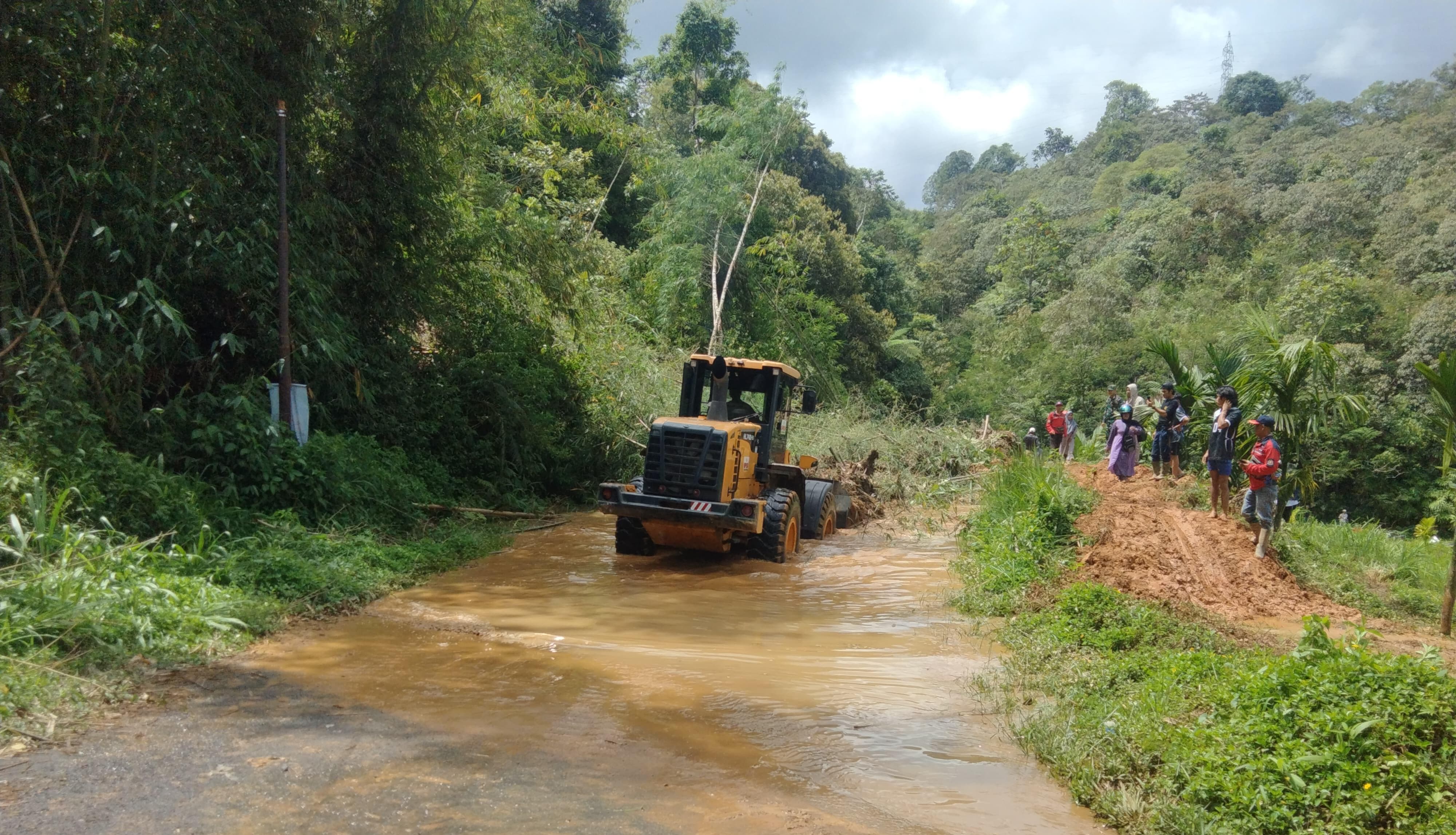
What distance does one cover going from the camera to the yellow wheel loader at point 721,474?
33.2ft

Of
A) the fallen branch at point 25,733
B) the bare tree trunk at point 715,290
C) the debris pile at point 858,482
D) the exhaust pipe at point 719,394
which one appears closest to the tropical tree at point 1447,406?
the exhaust pipe at point 719,394

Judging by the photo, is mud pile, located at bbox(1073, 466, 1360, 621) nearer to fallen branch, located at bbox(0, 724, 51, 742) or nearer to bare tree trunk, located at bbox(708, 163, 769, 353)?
fallen branch, located at bbox(0, 724, 51, 742)

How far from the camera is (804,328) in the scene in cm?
2984

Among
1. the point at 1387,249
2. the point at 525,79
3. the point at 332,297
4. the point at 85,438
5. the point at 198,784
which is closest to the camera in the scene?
the point at 198,784

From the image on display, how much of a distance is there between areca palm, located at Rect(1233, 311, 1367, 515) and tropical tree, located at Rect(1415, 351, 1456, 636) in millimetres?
2547

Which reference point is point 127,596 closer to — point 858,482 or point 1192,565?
point 1192,565

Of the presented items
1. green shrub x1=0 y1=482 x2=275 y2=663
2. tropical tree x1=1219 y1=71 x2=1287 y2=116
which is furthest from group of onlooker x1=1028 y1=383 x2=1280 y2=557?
Result: tropical tree x1=1219 y1=71 x2=1287 y2=116

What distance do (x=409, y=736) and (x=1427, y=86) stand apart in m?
66.3

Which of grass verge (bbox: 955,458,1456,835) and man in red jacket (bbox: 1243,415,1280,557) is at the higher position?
man in red jacket (bbox: 1243,415,1280,557)

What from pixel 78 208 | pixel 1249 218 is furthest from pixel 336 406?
pixel 1249 218

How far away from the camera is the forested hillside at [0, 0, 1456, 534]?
8594 millimetres

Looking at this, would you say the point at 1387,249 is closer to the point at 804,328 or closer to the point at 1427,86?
the point at 804,328

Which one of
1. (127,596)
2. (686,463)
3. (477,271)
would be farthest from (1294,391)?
(127,596)

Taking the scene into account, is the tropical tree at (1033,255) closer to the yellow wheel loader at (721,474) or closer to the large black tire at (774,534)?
the yellow wheel loader at (721,474)
